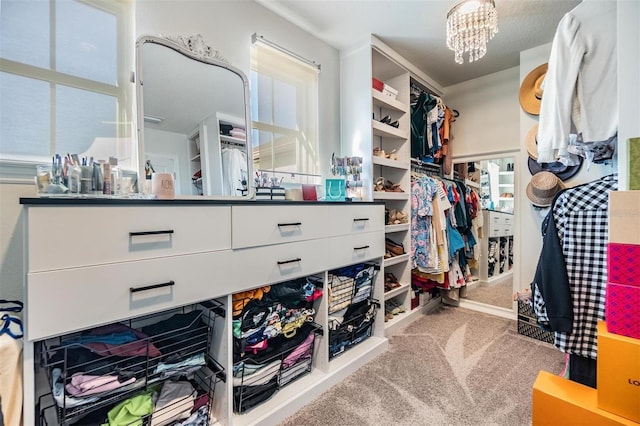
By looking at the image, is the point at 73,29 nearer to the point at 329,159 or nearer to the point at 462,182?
the point at 329,159

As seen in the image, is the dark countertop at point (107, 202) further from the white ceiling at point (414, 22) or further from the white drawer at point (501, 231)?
the white drawer at point (501, 231)

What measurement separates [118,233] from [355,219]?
1337mm

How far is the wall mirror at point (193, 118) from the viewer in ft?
4.60

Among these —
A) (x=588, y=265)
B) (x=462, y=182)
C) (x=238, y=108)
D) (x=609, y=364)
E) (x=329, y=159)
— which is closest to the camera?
(x=609, y=364)

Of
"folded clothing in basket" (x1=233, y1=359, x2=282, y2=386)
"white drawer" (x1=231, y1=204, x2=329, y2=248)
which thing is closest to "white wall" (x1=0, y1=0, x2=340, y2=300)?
"white drawer" (x1=231, y1=204, x2=329, y2=248)

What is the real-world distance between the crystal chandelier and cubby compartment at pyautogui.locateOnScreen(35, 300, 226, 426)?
2.20 m

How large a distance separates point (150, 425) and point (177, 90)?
1.61 metres

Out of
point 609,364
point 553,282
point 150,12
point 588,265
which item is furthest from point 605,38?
point 150,12

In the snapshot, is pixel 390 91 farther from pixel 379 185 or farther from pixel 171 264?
pixel 171 264

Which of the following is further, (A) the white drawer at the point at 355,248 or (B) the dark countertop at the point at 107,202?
(A) the white drawer at the point at 355,248

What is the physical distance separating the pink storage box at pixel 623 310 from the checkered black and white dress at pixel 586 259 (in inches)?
8.9

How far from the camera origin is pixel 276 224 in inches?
55.3

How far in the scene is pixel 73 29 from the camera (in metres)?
1.28

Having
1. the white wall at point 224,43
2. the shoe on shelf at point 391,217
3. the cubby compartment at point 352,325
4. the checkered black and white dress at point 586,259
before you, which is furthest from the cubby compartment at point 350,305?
the checkered black and white dress at point 586,259
